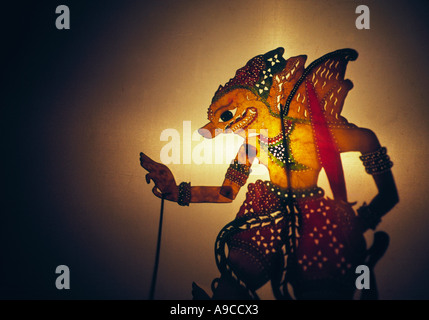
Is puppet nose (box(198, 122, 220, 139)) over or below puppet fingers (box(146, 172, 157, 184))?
over

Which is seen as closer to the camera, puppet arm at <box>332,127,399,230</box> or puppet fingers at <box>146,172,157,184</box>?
puppet arm at <box>332,127,399,230</box>

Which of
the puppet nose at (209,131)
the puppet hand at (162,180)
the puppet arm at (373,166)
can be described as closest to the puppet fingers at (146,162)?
the puppet hand at (162,180)

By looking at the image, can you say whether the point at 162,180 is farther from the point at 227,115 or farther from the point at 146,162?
the point at 227,115

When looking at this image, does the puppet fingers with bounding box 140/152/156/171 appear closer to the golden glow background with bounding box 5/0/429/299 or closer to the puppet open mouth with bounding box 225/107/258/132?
the golden glow background with bounding box 5/0/429/299

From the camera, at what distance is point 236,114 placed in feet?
4.92

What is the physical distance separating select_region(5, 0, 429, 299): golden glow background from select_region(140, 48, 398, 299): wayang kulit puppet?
71 millimetres

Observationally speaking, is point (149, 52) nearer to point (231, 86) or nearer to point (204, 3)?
point (204, 3)

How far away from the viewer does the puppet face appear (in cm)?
149

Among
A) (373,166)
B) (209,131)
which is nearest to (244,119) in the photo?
(209,131)

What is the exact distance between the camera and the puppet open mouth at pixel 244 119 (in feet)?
4.88

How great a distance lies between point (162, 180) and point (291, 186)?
0.85m

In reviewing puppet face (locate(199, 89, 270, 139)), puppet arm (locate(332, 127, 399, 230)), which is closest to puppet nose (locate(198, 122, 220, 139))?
puppet face (locate(199, 89, 270, 139))

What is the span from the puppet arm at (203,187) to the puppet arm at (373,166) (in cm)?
59

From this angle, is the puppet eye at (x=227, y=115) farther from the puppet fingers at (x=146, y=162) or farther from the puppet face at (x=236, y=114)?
the puppet fingers at (x=146, y=162)
